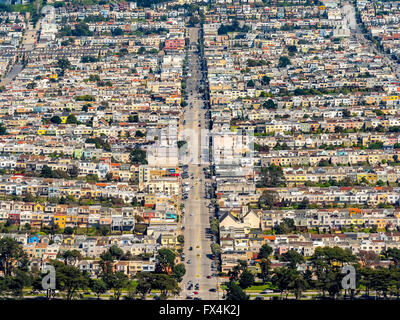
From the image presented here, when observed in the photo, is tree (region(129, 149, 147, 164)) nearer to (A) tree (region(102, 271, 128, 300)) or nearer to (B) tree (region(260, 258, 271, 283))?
(B) tree (region(260, 258, 271, 283))

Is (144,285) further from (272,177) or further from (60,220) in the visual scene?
(272,177)

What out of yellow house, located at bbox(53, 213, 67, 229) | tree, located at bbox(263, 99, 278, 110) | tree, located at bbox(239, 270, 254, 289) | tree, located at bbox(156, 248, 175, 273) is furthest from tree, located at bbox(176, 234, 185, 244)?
tree, located at bbox(263, 99, 278, 110)

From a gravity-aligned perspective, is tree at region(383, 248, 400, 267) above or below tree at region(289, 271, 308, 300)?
above

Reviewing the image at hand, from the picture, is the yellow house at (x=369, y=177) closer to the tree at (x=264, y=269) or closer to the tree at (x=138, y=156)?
the tree at (x=138, y=156)

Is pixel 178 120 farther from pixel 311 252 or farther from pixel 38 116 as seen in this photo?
pixel 311 252

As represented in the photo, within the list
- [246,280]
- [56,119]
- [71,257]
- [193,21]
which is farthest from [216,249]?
[193,21]
